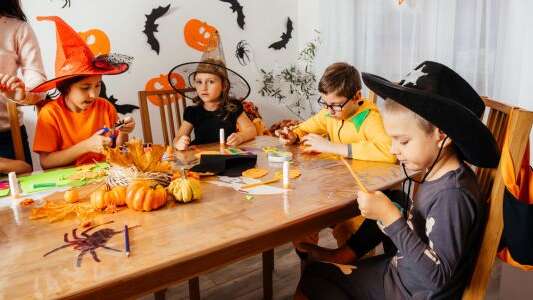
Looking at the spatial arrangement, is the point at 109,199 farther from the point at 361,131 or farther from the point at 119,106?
the point at 119,106

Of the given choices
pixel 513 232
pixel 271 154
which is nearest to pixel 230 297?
pixel 271 154

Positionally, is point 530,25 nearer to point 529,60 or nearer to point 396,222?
point 529,60

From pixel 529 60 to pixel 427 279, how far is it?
1.72 metres

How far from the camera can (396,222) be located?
0.85 m

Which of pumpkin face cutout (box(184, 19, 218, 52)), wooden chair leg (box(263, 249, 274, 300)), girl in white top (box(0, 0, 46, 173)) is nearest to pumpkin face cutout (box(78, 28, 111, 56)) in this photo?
pumpkin face cutout (box(184, 19, 218, 52))

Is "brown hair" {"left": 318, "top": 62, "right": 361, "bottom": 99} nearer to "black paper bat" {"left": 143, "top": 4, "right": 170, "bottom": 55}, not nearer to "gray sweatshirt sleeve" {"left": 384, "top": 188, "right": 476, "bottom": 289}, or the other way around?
"gray sweatshirt sleeve" {"left": 384, "top": 188, "right": 476, "bottom": 289}

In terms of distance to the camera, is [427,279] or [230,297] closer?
Answer: [427,279]

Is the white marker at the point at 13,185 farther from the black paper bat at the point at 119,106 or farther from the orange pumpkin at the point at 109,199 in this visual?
the black paper bat at the point at 119,106

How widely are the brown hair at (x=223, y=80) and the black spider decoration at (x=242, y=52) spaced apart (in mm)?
1308

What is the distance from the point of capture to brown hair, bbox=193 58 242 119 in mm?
1970

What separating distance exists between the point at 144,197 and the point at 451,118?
2.40 feet

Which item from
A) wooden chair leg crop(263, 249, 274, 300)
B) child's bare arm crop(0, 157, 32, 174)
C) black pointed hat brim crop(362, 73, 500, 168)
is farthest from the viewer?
wooden chair leg crop(263, 249, 274, 300)

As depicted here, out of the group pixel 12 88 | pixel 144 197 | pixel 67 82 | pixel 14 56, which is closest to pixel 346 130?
pixel 144 197

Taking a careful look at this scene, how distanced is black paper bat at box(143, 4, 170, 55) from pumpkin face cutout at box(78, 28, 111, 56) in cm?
31
